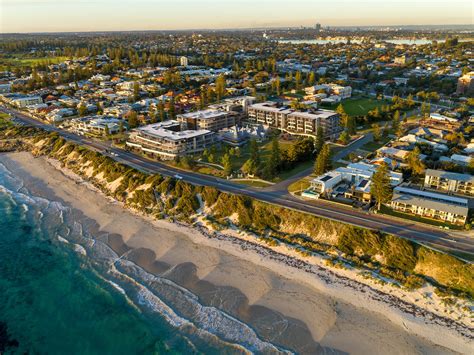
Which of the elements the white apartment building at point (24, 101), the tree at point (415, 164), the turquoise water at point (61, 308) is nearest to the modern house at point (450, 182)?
the tree at point (415, 164)

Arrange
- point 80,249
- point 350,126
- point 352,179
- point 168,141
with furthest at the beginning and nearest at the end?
point 350,126
point 168,141
point 352,179
point 80,249

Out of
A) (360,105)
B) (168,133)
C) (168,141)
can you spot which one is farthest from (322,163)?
(360,105)

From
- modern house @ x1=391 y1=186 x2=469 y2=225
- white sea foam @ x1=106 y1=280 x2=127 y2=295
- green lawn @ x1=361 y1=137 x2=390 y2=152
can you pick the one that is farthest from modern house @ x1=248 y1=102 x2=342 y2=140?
white sea foam @ x1=106 y1=280 x2=127 y2=295

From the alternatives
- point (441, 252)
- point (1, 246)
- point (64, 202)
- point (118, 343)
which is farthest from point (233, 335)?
point (64, 202)

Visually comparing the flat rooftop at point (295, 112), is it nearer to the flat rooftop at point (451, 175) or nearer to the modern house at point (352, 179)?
the modern house at point (352, 179)

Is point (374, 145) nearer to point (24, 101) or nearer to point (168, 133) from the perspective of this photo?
point (168, 133)

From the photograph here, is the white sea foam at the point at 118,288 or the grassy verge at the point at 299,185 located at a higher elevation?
the grassy verge at the point at 299,185

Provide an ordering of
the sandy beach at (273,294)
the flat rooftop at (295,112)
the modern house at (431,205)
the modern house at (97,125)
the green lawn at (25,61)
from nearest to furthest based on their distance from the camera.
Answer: the sandy beach at (273,294) → the modern house at (431,205) → the flat rooftop at (295,112) → the modern house at (97,125) → the green lawn at (25,61)
